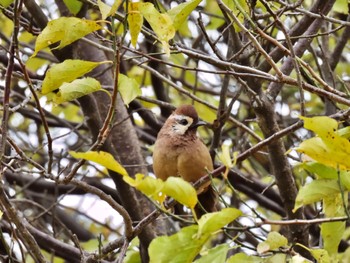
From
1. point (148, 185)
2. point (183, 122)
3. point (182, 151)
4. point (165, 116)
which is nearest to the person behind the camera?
point (148, 185)

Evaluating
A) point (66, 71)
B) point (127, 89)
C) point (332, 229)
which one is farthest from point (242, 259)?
point (66, 71)

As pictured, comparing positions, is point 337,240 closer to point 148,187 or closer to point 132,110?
point 148,187

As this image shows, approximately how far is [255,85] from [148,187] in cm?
175

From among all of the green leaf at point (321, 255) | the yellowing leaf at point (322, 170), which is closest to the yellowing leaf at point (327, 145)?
the yellowing leaf at point (322, 170)

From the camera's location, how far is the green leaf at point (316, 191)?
2527 millimetres

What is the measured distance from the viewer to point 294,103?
21.9 feet

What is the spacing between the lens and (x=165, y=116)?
5.93 metres

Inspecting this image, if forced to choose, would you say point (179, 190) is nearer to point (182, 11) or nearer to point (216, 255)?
point (216, 255)

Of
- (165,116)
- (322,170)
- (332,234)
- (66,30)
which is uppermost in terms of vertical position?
(66,30)

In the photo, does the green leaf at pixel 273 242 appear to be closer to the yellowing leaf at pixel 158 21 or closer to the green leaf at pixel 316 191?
the green leaf at pixel 316 191

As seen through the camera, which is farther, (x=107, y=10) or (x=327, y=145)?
(x=107, y=10)

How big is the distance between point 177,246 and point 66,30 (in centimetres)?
91

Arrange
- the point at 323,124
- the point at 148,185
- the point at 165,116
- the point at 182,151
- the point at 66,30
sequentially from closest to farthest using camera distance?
1. the point at 148,185
2. the point at 323,124
3. the point at 66,30
4. the point at 182,151
5. the point at 165,116

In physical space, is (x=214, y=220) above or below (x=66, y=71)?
below
